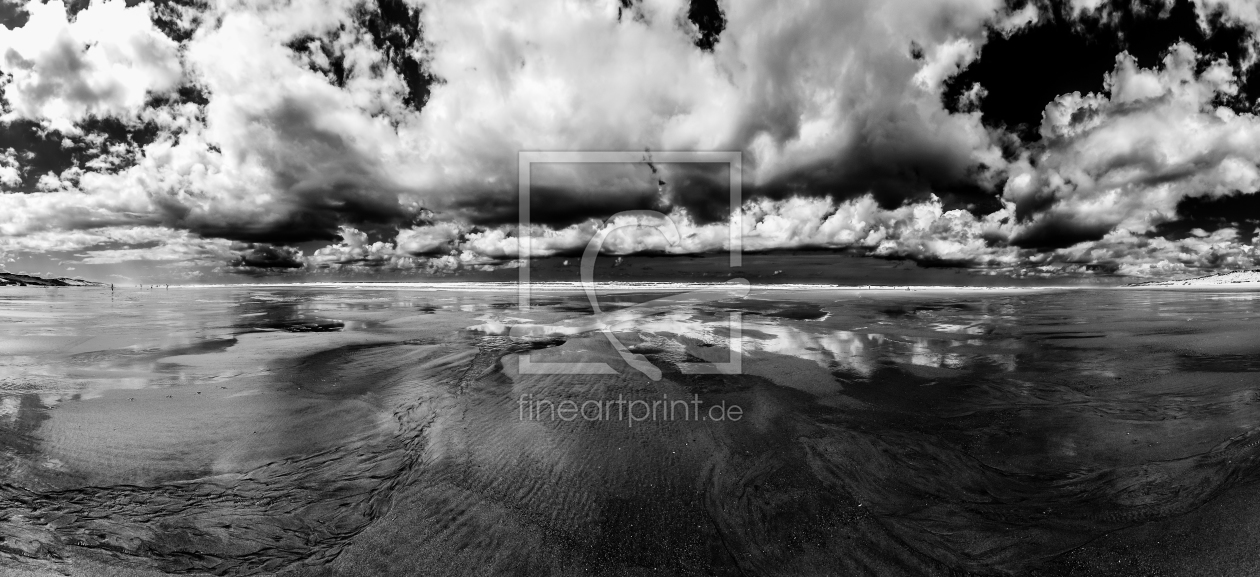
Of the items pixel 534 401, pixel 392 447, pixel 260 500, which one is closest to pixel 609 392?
pixel 534 401


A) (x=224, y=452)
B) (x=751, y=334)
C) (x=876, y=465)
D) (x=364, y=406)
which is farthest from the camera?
(x=751, y=334)

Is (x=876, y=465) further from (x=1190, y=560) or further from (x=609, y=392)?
(x=609, y=392)

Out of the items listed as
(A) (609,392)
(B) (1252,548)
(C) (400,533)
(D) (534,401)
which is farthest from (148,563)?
(B) (1252,548)

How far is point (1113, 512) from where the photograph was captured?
425cm

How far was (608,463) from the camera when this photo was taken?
5.54 meters

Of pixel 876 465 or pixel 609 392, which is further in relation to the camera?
pixel 609 392

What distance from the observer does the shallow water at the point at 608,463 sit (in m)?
3.87

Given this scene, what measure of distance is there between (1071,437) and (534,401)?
8.02m

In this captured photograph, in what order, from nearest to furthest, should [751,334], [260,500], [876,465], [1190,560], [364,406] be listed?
[1190,560] < [260,500] < [876,465] < [364,406] < [751,334]

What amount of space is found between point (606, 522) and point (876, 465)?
3384mm

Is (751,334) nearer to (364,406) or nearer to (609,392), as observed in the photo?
(609,392)

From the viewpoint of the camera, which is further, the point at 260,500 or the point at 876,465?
the point at 876,465

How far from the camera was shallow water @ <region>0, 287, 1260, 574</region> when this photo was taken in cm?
387

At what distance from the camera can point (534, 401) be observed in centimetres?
812
